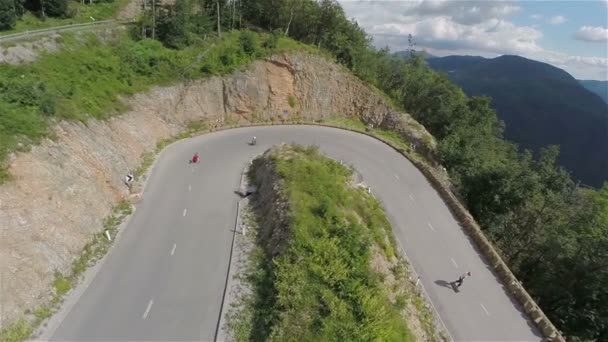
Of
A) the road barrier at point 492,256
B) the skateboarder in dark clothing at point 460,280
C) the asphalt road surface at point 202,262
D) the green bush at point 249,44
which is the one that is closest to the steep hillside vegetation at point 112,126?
the green bush at point 249,44

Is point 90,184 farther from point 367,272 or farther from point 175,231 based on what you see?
point 367,272

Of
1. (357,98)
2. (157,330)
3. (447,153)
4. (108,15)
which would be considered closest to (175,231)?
(157,330)

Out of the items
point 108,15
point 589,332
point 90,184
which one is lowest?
point 589,332

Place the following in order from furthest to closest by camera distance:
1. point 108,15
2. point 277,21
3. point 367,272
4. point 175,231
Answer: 1. point 277,21
2. point 108,15
3. point 175,231
4. point 367,272

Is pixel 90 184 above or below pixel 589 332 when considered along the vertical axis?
above

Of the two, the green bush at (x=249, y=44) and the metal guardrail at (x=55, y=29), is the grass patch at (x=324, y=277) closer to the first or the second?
the green bush at (x=249, y=44)

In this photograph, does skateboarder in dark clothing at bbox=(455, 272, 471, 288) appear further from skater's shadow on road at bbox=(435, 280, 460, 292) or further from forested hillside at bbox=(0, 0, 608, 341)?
forested hillside at bbox=(0, 0, 608, 341)

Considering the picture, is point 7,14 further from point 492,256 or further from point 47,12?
point 492,256
